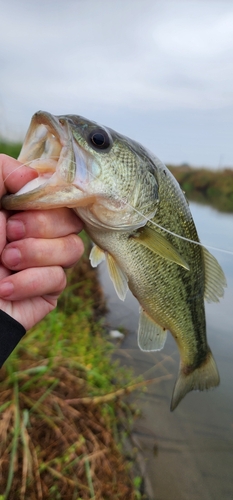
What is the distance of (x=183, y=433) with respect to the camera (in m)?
3.83

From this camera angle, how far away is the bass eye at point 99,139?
4.63 ft

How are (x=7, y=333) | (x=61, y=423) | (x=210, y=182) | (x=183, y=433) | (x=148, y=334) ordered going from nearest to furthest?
1. (x=7, y=333)
2. (x=148, y=334)
3. (x=61, y=423)
4. (x=183, y=433)
5. (x=210, y=182)

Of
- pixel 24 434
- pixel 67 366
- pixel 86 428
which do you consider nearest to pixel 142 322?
pixel 24 434

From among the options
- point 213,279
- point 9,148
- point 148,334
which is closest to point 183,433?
point 148,334

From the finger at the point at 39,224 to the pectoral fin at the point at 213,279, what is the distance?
34.0 inches

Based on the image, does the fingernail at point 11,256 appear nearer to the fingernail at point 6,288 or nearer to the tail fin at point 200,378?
the fingernail at point 6,288

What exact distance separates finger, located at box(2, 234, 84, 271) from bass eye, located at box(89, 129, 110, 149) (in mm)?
393

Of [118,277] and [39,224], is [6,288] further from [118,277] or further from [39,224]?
[118,277]

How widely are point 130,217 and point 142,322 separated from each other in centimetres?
74

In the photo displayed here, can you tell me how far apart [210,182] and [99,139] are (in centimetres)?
2527

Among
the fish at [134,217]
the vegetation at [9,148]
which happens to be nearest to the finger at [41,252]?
the fish at [134,217]

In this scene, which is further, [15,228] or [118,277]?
[118,277]

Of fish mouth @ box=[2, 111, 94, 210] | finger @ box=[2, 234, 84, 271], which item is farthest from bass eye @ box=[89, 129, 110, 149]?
finger @ box=[2, 234, 84, 271]

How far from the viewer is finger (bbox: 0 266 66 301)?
55.9 inches
